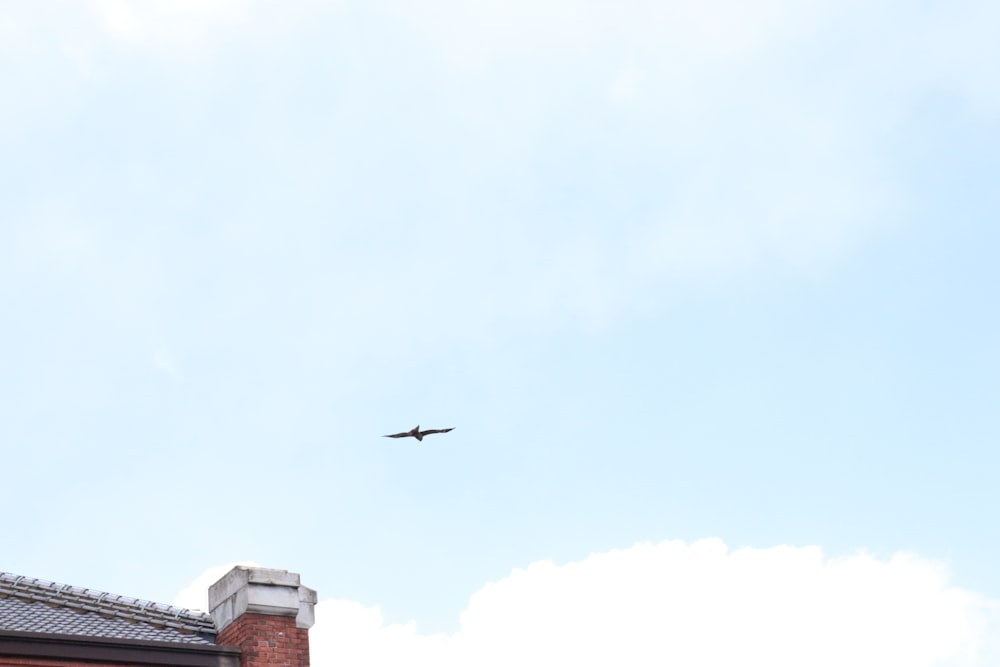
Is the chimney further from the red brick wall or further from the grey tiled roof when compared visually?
the grey tiled roof

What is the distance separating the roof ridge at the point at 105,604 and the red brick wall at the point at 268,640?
1102 millimetres

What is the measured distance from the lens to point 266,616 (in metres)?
20.4

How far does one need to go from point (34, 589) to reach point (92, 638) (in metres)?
3.11

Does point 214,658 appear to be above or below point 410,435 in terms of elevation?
below

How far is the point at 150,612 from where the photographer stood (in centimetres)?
2159

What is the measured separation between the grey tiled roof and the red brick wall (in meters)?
0.76

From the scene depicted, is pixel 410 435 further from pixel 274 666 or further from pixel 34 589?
pixel 34 589

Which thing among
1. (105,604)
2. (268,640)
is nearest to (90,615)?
(105,604)

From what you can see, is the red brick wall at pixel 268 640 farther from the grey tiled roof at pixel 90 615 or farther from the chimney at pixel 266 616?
the grey tiled roof at pixel 90 615

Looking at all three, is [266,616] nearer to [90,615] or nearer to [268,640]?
[268,640]

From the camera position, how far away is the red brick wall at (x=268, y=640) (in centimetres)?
2014

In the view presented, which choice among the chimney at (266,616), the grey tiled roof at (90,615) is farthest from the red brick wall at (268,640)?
the grey tiled roof at (90,615)

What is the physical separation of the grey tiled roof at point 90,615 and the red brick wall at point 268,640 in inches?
29.9

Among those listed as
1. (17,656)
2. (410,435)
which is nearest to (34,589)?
(17,656)
